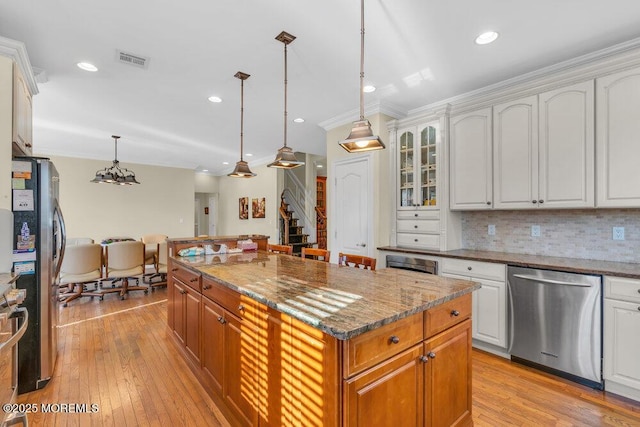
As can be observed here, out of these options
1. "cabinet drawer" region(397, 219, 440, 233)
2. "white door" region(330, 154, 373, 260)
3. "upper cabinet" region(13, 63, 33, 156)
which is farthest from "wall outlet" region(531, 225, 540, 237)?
"upper cabinet" region(13, 63, 33, 156)

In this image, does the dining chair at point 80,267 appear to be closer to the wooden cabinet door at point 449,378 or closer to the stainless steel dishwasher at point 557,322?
the wooden cabinet door at point 449,378

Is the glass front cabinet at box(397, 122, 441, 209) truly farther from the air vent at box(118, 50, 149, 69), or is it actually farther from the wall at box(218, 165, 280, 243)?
the wall at box(218, 165, 280, 243)

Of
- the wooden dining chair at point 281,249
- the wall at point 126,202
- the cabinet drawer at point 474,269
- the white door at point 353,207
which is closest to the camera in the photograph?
the cabinet drawer at point 474,269

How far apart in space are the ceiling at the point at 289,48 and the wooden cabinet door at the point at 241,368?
214 cm

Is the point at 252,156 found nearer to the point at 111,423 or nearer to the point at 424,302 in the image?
the point at 111,423

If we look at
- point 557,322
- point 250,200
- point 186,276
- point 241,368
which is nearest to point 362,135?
point 241,368

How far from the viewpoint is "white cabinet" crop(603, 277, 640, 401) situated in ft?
7.19

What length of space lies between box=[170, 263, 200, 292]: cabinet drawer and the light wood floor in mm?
768

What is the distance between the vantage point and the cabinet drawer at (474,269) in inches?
113

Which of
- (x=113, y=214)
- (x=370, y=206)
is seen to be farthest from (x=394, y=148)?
(x=113, y=214)

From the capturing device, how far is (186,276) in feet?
8.79

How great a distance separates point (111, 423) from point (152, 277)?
13.7 ft

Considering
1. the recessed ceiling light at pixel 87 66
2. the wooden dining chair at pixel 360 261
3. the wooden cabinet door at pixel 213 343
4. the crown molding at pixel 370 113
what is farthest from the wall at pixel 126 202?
the wooden dining chair at pixel 360 261

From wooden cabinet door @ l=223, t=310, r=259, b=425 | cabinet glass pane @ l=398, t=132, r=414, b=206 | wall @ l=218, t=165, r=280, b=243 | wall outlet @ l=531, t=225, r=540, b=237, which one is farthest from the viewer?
wall @ l=218, t=165, r=280, b=243
